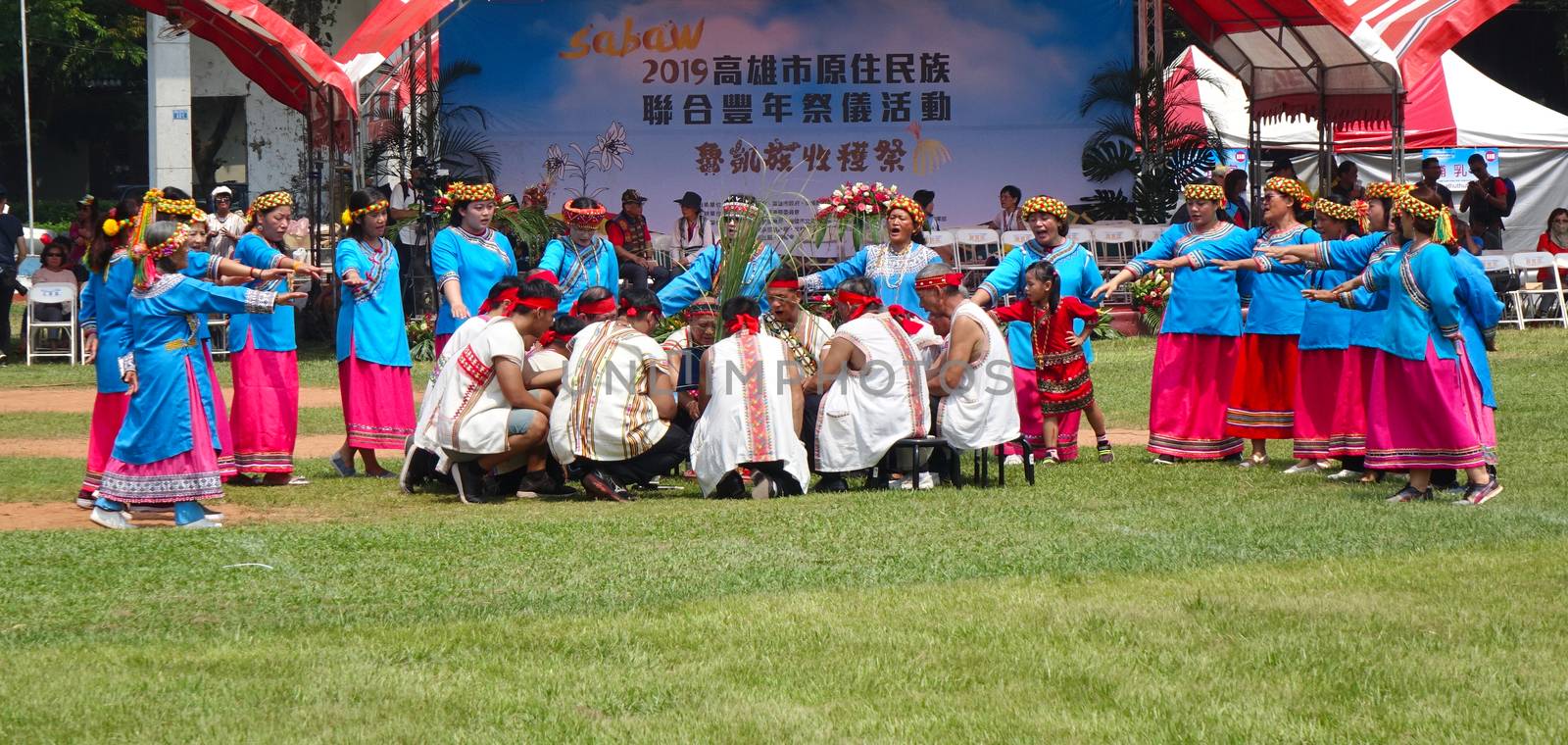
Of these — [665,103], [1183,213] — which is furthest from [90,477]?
[665,103]

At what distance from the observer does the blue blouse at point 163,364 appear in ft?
27.2

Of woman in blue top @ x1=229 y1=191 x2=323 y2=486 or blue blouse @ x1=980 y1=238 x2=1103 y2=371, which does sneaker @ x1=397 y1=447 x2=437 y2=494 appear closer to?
woman in blue top @ x1=229 y1=191 x2=323 y2=486

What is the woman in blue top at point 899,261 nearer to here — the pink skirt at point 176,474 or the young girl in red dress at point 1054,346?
the young girl in red dress at point 1054,346

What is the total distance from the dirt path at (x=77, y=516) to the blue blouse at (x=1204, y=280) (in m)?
5.12

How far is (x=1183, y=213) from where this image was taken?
1296 centimetres

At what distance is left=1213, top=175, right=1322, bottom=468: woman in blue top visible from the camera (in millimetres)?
10438

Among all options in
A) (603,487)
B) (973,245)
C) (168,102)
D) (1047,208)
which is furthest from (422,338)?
(603,487)

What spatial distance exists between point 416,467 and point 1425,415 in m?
5.28

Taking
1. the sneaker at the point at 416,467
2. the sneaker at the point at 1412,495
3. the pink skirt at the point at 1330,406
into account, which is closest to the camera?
the sneaker at the point at 1412,495

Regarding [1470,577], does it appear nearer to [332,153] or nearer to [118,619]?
[118,619]

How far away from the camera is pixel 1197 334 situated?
35.2 feet

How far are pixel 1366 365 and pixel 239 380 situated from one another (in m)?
6.36

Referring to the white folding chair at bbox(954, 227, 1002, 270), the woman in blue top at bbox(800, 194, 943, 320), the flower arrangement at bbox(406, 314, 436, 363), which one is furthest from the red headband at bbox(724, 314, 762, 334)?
the white folding chair at bbox(954, 227, 1002, 270)

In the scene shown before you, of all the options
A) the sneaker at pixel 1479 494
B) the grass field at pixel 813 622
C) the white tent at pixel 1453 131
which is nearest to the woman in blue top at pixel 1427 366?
the sneaker at pixel 1479 494
